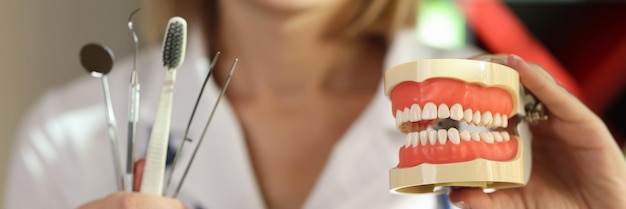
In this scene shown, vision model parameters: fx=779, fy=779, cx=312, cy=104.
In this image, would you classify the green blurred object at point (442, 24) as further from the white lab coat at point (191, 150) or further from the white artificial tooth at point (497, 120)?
the white artificial tooth at point (497, 120)

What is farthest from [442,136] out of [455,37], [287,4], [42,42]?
[42,42]

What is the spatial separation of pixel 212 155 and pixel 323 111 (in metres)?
0.16

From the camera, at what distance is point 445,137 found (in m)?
0.53

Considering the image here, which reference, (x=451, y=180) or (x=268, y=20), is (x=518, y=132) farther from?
(x=268, y=20)

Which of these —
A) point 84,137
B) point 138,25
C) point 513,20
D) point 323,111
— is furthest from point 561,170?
point 138,25

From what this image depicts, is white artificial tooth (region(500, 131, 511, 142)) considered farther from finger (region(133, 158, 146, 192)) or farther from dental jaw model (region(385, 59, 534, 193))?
finger (region(133, 158, 146, 192))

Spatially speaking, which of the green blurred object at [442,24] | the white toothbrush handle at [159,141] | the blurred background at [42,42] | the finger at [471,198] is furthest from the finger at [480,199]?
the blurred background at [42,42]

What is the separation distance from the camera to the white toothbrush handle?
565 millimetres

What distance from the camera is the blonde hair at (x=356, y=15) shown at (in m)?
0.95

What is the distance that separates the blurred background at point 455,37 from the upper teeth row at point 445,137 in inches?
21.1

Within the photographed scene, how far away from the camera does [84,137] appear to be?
97 cm

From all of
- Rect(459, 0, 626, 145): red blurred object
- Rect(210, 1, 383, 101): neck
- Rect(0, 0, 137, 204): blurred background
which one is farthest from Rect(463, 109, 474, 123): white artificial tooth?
Rect(0, 0, 137, 204): blurred background

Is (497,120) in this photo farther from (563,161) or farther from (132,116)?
(132,116)

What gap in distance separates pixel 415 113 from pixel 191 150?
0.41 metres
